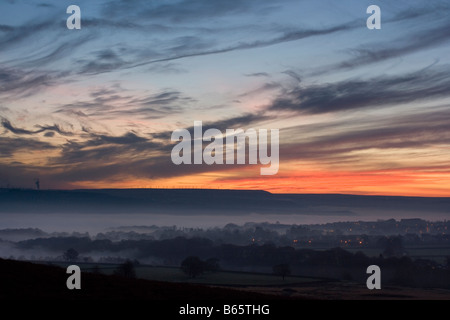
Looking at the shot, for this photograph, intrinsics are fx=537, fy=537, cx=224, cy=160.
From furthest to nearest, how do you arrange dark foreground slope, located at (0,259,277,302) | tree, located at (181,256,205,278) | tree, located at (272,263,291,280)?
tree, located at (272,263,291,280) < tree, located at (181,256,205,278) < dark foreground slope, located at (0,259,277,302)

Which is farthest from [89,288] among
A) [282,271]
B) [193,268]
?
[282,271]

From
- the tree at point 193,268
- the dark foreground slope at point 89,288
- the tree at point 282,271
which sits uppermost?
the dark foreground slope at point 89,288

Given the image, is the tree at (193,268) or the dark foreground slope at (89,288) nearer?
the dark foreground slope at (89,288)

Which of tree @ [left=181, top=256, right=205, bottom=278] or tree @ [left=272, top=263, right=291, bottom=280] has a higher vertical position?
tree @ [left=181, top=256, right=205, bottom=278]

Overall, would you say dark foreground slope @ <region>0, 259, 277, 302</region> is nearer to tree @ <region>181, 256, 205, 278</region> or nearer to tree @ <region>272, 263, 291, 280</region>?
tree @ <region>181, 256, 205, 278</region>

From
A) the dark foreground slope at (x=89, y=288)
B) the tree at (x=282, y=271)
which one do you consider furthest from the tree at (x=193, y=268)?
the dark foreground slope at (x=89, y=288)

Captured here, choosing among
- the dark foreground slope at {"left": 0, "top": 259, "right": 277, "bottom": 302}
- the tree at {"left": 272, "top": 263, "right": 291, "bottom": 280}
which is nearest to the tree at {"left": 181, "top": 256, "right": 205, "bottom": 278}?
the tree at {"left": 272, "top": 263, "right": 291, "bottom": 280}

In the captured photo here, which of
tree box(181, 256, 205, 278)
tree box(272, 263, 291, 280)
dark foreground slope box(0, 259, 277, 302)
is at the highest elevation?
dark foreground slope box(0, 259, 277, 302)

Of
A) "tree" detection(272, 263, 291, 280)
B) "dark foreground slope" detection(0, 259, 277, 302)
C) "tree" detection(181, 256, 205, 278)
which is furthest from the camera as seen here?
"tree" detection(272, 263, 291, 280)

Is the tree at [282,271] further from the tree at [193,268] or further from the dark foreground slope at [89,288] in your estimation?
the dark foreground slope at [89,288]
